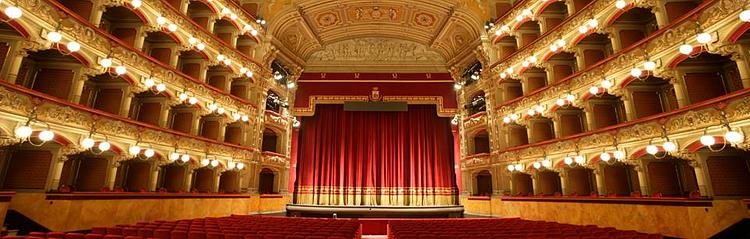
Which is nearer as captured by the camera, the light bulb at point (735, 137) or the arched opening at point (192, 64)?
the light bulb at point (735, 137)

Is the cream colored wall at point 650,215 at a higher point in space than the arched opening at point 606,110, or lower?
lower

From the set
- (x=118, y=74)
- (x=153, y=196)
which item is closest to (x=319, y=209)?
(x=153, y=196)

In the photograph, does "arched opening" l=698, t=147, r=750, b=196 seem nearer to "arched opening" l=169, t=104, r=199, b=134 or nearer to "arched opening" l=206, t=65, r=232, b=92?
"arched opening" l=169, t=104, r=199, b=134

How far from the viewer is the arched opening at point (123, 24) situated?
12602mm

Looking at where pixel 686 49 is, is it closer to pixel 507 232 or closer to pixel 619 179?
pixel 619 179

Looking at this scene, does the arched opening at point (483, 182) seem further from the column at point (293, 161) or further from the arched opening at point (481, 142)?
the column at point (293, 161)

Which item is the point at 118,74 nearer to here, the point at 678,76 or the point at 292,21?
the point at 292,21

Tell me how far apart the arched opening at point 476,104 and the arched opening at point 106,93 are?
17590 mm

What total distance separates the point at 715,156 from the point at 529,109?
681 centimetres

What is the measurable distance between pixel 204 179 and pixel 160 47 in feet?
20.6

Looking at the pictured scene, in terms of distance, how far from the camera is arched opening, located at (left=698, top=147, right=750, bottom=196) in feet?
30.5

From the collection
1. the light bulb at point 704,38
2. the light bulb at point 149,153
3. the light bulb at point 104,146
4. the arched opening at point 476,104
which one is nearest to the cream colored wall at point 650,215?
the light bulb at point 704,38

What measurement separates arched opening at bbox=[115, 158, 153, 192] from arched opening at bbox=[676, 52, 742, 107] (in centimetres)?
1902

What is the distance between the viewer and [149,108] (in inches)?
547
